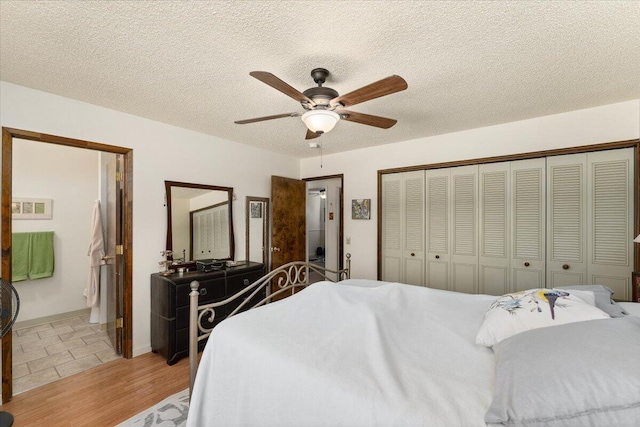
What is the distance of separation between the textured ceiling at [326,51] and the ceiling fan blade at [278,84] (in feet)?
0.95

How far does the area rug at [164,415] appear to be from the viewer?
1.98 metres

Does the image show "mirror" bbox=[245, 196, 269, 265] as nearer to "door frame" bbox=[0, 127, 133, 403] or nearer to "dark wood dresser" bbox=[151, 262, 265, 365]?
"dark wood dresser" bbox=[151, 262, 265, 365]

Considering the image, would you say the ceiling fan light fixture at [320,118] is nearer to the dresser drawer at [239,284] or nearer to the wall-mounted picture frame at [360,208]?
the dresser drawer at [239,284]

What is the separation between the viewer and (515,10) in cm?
145

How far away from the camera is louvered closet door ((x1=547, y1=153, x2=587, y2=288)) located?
9.21 feet

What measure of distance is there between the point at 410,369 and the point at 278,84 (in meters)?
1.52

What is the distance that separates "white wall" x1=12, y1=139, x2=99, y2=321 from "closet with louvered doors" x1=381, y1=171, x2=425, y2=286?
4.28m

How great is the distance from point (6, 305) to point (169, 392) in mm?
1308

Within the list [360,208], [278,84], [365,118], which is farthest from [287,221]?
[278,84]

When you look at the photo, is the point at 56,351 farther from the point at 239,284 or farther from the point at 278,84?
the point at 278,84

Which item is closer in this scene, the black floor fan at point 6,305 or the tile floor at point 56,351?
the black floor fan at point 6,305

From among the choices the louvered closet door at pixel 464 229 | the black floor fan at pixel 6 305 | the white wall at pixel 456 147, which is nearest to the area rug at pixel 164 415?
the black floor fan at pixel 6 305

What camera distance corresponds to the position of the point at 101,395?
91.6 inches

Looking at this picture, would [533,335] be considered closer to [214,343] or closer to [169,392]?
[214,343]
